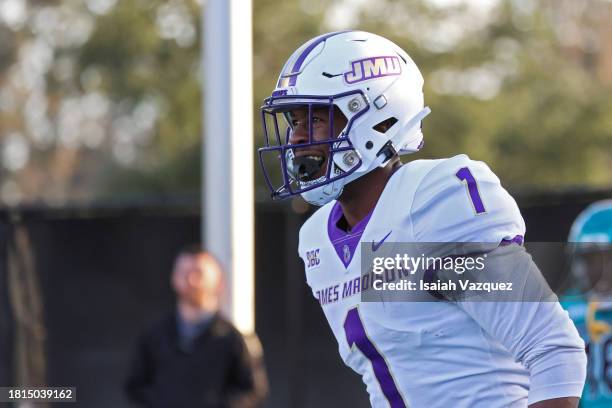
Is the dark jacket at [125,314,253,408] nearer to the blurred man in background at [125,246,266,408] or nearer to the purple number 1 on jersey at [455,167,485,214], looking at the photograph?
the blurred man in background at [125,246,266,408]

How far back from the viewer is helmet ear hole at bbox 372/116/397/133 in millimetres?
3126

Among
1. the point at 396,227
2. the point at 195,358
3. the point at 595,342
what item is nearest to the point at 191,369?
the point at 195,358

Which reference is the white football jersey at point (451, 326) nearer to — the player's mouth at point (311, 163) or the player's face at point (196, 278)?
the player's mouth at point (311, 163)

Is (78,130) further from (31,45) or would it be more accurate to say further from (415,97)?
(415,97)

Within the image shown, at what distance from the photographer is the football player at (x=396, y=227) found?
105 inches

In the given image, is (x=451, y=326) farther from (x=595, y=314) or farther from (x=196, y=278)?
(x=196, y=278)

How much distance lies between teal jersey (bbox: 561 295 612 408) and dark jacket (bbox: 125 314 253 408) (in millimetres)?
1731

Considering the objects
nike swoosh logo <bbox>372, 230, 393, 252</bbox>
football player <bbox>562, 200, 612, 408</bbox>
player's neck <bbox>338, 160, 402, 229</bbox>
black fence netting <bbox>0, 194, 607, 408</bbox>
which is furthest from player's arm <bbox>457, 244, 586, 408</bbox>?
black fence netting <bbox>0, 194, 607, 408</bbox>

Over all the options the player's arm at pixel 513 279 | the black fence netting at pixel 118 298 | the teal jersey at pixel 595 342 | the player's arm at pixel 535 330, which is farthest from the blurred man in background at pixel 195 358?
the player's arm at pixel 535 330

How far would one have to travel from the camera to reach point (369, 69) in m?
3.11

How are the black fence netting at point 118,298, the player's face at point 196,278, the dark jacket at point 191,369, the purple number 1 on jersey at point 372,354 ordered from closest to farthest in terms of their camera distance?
the purple number 1 on jersey at point 372,354
the dark jacket at point 191,369
the player's face at point 196,278
the black fence netting at point 118,298

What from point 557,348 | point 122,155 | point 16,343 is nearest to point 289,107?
point 557,348

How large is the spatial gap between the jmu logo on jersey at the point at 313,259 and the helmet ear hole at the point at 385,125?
364 mm

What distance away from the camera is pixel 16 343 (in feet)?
23.9
